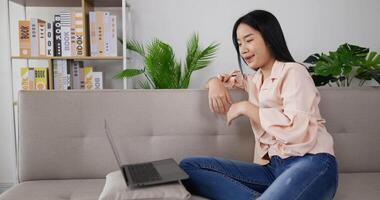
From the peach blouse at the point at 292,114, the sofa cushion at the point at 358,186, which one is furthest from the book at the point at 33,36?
the sofa cushion at the point at 358,186

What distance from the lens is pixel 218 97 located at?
5.45ft

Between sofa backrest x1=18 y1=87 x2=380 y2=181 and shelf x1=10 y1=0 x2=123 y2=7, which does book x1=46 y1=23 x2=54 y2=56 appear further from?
sofa backrest x1=18 y1=87 x2=380 y2=181

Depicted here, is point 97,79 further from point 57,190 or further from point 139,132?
point 57,190

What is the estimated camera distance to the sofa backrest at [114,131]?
1743 millimetres

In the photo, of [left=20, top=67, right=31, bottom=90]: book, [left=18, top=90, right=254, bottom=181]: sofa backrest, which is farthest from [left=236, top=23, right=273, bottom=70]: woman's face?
[left=20, top=67, right=31, bottom=90]: book

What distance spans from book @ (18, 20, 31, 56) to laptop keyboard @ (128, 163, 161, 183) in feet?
5.37

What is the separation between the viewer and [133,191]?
4.17 feet

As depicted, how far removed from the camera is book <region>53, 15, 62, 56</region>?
2707mm

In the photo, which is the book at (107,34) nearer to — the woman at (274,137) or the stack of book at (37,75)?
the stack of book at (37,75)

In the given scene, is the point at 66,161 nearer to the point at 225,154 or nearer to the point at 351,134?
the point at 225,154

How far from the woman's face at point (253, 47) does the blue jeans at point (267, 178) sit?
40 cm

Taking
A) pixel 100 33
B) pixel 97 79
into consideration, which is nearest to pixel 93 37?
pixel 100 33

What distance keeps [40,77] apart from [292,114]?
2.07 meters

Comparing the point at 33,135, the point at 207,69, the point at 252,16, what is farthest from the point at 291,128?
the point at 207,69
